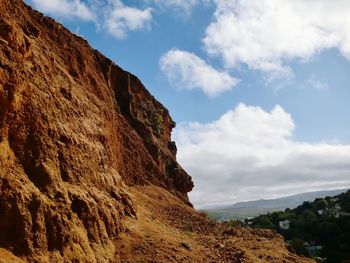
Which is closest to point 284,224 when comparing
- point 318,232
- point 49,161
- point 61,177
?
point 318,232

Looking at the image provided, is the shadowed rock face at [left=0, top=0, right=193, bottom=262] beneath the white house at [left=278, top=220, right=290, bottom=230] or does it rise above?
above

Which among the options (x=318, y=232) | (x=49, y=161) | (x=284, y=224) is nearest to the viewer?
(x=49, y=161)

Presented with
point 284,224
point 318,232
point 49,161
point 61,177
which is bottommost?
point 318,232

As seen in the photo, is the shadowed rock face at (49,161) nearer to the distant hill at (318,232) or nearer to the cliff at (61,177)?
the cliff at (61,177)

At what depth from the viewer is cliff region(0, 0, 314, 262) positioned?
14048 millimetres

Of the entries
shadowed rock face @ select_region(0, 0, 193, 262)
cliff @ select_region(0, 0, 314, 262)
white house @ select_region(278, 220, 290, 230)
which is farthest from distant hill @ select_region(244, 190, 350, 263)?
shadowed rock face @ select_region(0, 0, 193, 262)

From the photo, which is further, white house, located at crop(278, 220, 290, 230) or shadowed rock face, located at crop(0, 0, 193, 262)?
white house, located at crop(278, 220, 290, 230)

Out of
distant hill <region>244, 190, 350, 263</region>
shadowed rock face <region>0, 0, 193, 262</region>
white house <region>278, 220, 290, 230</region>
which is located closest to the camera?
shadowed rock face <region>0, 0, 193, 262</region>

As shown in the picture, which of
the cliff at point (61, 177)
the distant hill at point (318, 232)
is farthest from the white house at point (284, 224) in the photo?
the cliff at point (61, 177)

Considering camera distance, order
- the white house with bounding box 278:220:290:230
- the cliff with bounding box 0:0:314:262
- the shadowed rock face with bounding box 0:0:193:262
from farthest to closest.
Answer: the white house with bounding box 278:220:290:230
the cliff with bounding box 0:0:314:262
the shadowed rock face with bounding box 0:0:193:262

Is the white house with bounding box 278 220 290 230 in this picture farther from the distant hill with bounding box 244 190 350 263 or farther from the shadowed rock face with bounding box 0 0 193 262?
the shadowed rock face with bounding box 0 0 193 262

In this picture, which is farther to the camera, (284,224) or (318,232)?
(284,224)

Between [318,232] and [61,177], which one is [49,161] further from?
[318,232]

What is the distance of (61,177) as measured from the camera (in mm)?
16641
